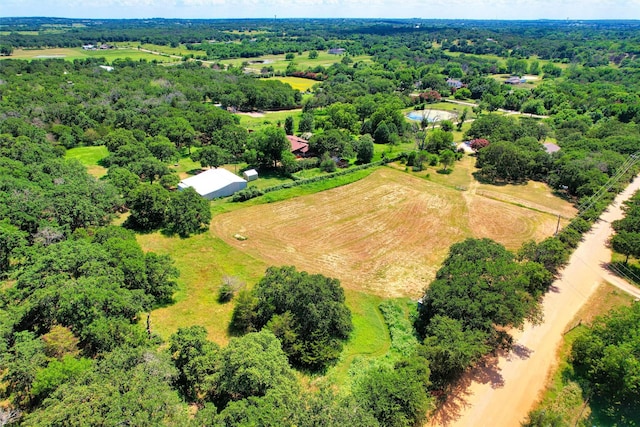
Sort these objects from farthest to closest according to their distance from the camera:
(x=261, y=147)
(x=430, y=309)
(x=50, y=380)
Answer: (x=261, y=147)
(x=430, y=309)
(x=50, y=380)

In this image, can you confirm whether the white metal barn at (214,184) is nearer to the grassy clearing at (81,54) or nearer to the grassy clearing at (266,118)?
the grassy clearing at (266,118)

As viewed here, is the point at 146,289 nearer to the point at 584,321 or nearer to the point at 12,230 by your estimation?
the point at 12,230

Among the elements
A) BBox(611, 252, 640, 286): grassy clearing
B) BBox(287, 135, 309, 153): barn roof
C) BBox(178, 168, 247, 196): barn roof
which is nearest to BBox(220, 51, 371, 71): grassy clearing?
BBox(287, 135, 309, 153): barn roof

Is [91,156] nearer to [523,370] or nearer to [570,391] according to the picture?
[523,370]

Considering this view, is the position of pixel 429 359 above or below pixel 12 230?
below

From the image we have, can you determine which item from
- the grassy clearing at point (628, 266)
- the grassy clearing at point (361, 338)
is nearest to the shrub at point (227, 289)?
the grassy clearing at point (361, 338)

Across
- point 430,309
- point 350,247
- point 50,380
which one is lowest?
point 350,247

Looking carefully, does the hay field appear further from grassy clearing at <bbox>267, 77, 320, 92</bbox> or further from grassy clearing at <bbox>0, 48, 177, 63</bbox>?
grassy clearing at <bbox>0, 48, 177, 63</bbox>

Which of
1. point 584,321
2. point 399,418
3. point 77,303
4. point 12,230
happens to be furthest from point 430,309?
point 12,230
